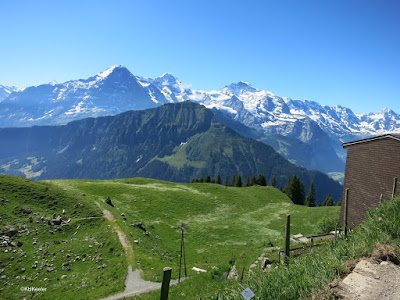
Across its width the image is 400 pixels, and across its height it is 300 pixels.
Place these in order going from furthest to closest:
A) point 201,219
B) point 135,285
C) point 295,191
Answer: point 295,191 → point 201,219 → point 135,285

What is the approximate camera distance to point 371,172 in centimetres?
3625

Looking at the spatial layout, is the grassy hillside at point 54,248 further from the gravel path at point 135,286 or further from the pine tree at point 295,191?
the pine tree at point 295,191

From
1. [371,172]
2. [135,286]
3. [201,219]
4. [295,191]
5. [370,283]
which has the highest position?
[371,172]

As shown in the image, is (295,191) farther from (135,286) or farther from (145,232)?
(135,286)

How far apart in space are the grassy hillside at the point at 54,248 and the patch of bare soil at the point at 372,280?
25.9 m

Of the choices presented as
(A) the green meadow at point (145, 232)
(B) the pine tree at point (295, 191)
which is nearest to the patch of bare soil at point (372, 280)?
(A) the green meadow at point (145, 232)

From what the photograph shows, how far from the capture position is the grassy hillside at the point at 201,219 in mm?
38062

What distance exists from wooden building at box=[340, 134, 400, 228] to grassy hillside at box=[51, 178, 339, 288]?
1512cm

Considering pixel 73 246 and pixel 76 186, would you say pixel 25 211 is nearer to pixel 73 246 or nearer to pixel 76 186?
pixel 73 246

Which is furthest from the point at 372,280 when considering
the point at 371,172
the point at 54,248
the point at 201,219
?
the point at 201,219

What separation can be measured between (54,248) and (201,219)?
3585 cm

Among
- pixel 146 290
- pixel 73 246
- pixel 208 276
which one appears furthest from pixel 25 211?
pixel 208 276

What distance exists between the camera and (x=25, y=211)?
43.2 metres

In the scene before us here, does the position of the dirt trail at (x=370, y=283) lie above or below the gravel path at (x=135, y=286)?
above
